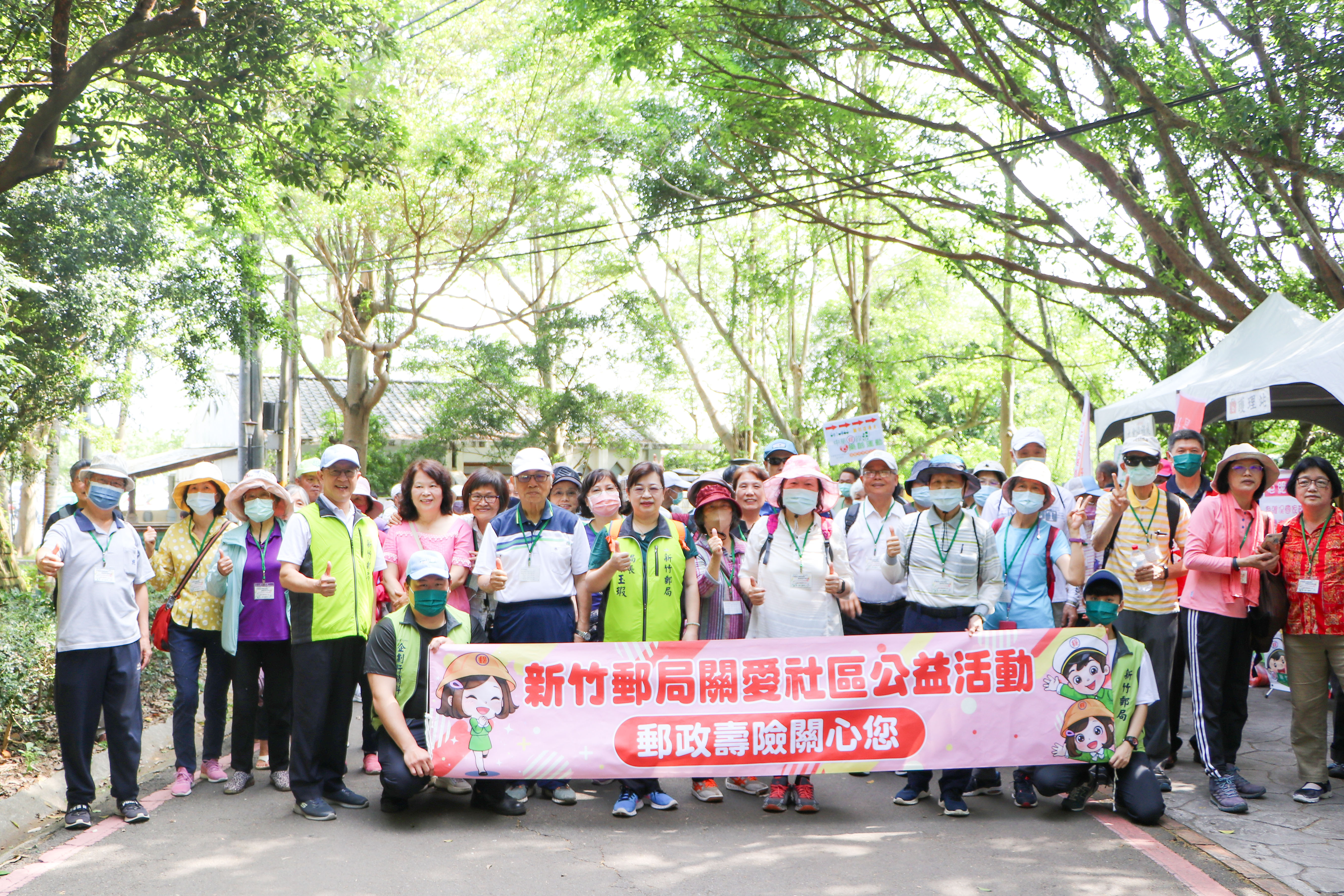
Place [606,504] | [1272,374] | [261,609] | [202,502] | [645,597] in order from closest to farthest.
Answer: [645,597] < [261,609] < [202,502] < [606,504] < [1272,374]

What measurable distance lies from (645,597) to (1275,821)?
11.4ft

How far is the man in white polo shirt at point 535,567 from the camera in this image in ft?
19.3

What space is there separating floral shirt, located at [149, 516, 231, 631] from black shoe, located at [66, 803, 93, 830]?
1.12 metres

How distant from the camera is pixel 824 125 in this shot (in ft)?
42.7

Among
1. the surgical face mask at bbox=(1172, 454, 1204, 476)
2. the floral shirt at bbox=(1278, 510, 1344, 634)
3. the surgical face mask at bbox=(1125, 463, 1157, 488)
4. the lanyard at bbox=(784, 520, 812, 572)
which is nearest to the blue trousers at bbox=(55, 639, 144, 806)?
the lanyard at bbox=(784, 520, 812, 572)

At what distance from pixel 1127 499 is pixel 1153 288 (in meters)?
6.73

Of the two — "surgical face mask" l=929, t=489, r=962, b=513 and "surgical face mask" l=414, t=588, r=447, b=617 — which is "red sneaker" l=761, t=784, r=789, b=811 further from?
"surgical face mask" l=414, t=588, r=447, b=617

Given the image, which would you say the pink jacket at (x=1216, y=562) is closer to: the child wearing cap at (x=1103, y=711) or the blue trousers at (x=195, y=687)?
the child wearing cap at (x=1103, y=711)

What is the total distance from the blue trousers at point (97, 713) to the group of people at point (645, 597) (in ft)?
0.04

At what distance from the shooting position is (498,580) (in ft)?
18.6

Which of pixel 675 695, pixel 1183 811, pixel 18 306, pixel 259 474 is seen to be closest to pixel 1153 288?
pixel 1183 811

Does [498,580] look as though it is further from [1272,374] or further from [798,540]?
[1272,374]

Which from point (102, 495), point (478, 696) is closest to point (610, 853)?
point (478, 696)

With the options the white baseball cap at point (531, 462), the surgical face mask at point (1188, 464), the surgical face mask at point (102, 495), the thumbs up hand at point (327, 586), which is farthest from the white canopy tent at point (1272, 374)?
the surgical face mask at point (102, 495)
